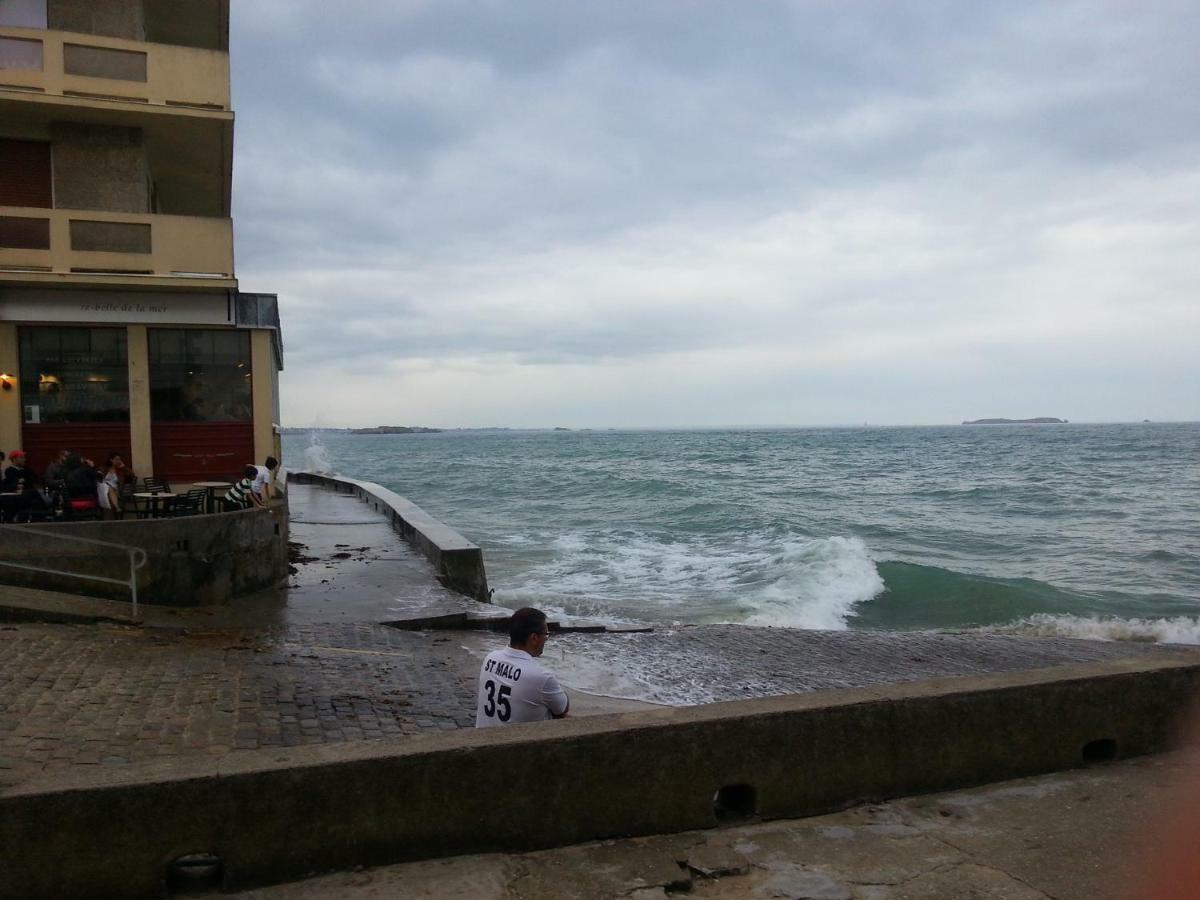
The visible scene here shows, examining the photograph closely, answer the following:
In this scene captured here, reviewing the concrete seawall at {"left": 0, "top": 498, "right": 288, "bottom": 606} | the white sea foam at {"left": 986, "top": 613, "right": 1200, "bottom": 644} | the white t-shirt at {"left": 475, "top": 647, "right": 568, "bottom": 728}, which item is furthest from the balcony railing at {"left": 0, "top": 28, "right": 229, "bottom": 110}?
the white sea foam at {"left": 986, "top": 613, "right": 1200, "bottom": 644}

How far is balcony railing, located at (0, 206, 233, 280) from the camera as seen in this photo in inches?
562

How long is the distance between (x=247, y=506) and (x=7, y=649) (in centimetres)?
553

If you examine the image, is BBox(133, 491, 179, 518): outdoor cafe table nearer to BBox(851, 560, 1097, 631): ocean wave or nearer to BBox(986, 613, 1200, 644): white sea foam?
BBox(851, 560, 1097, 631): ocean wave

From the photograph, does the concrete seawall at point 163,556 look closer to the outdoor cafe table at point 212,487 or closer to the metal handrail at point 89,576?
the metal handrail at point 89,576

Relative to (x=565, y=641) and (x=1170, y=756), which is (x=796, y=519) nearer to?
(x=565, y=641)

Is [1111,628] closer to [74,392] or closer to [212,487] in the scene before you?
[212,487]

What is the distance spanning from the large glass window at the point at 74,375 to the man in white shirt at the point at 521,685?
12.8 meters

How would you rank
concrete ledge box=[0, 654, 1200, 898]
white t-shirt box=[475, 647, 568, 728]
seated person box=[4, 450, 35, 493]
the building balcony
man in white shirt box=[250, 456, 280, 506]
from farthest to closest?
the building balcony
man in white shirt box=[250, 456, 280, 506]
seated person box=[4, 450, 35, 493]
white t-shirt box=[475, 647, 568, 728]
concrete ledge box=[0, 654, 1200, 898]

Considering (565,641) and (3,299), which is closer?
(565,641)

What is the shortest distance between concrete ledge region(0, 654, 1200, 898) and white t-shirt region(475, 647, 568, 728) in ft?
1.38

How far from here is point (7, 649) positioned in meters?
7.96

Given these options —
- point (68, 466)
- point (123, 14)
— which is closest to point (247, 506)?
point (68, 466)

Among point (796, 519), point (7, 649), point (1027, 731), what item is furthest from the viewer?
point (796, 519)

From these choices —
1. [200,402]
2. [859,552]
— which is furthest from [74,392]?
[859,552]
